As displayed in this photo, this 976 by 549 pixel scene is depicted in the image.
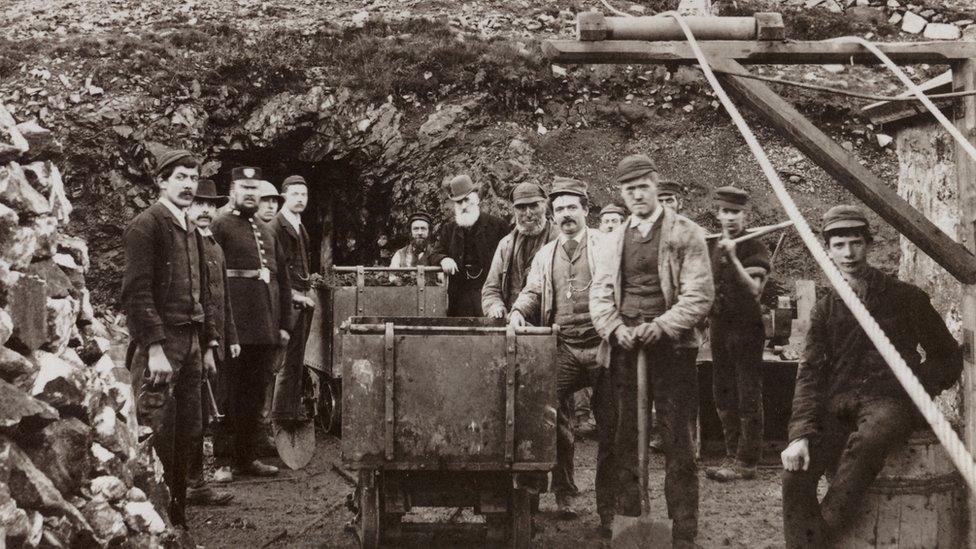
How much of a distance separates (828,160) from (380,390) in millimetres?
2603

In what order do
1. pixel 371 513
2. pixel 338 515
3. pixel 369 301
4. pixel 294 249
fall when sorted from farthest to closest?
pixel 369 301, pixel 294 249, pixel 338 515, pixel 371 513

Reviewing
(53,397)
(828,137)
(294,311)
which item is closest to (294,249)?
(294,311)

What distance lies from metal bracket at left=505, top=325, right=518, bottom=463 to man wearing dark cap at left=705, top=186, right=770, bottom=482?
2645 mm

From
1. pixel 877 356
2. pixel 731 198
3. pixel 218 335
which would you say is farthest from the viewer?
pixel 731 198

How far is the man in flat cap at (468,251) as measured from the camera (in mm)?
8180

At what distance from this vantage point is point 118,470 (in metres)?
4.40

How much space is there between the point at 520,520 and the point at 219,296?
258cm

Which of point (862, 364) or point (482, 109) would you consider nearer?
point (862, 364)

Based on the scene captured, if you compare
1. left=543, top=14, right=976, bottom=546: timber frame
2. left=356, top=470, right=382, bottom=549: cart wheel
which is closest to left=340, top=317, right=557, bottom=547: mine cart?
left=356, top=470, right=382, bottom=549: cart wheel

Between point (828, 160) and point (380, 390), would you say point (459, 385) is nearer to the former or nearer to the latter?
point (380, 390)

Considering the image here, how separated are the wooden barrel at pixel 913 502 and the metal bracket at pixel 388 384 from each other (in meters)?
2.34

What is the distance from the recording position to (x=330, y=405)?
9320mm

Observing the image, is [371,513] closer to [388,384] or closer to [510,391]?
[388,384]

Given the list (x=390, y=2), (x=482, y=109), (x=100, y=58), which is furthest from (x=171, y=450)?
(x=390, y=2)
